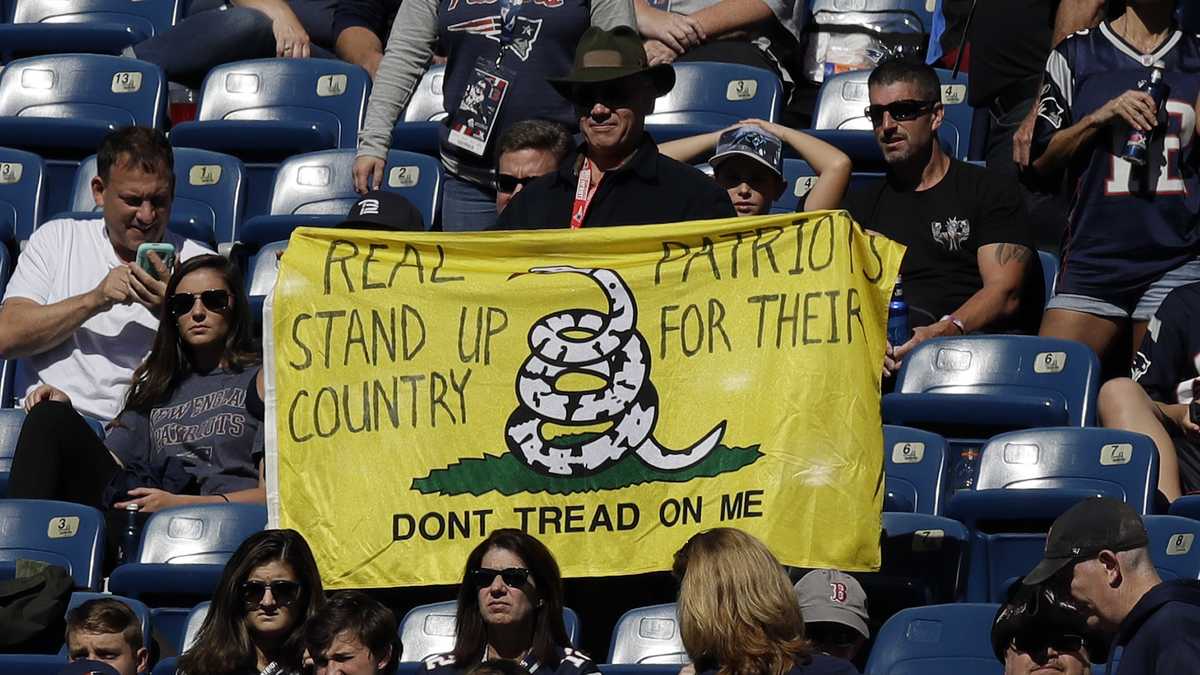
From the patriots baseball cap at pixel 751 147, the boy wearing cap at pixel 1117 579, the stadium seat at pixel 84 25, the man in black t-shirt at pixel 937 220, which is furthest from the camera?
the stadium seat at pixel 84 25

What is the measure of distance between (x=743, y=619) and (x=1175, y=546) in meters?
1.73

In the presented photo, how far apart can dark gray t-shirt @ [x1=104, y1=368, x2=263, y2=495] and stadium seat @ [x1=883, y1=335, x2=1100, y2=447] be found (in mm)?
1976

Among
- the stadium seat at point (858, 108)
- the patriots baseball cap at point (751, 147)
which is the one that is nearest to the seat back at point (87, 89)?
the stadium seat at point (858, 108)

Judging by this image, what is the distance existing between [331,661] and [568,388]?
118 centimetres

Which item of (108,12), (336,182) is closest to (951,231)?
(336,182)

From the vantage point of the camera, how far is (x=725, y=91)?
9.80m

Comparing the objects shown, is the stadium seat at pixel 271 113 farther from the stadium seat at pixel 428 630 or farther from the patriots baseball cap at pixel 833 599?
the patriots baseball cap at pixel 833 599

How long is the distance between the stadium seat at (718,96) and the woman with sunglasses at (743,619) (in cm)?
467

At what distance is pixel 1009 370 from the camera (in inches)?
305

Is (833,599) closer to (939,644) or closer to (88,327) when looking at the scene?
(939,644)

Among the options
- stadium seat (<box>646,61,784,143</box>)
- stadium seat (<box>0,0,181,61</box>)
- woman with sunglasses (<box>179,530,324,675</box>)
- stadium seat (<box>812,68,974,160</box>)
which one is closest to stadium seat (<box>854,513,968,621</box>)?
woman with sunglasses (<box>179,530,324,675</box>)

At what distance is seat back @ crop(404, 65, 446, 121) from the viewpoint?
10.3 metres

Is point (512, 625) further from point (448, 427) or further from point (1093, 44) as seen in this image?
point (1093, 44)

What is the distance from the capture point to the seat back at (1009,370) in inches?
299
